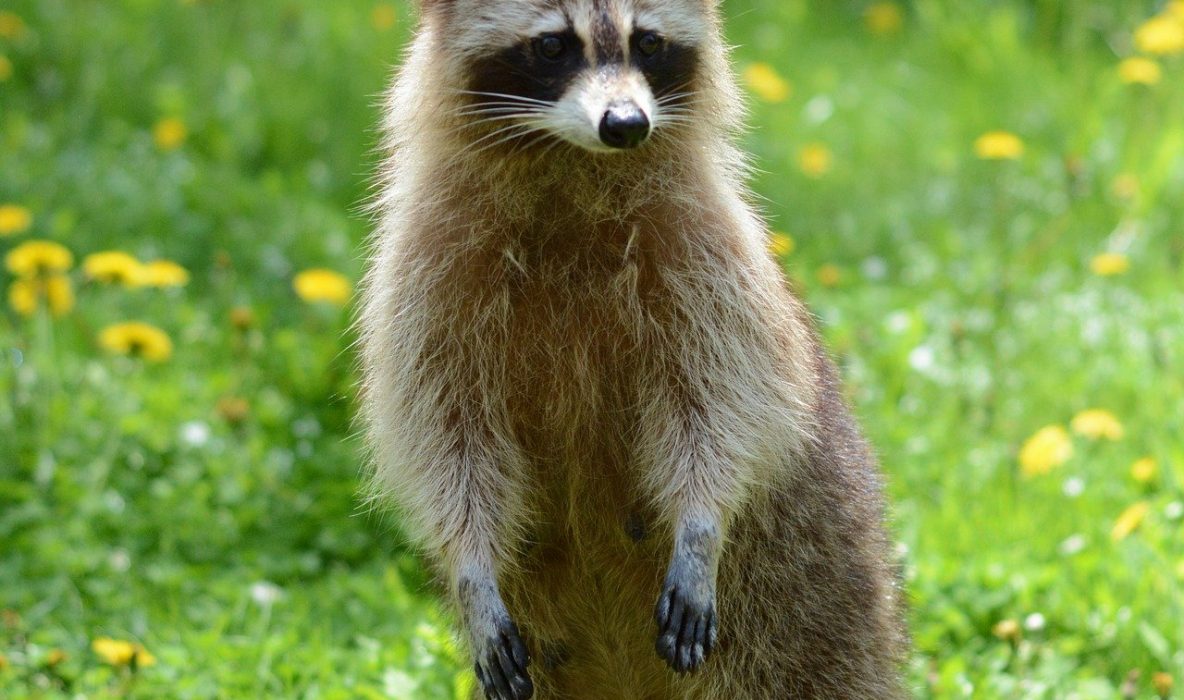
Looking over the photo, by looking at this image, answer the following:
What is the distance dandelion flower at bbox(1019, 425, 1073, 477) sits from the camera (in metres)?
4.48

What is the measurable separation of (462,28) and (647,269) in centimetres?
64

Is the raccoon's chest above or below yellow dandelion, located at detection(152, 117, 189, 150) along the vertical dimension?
above

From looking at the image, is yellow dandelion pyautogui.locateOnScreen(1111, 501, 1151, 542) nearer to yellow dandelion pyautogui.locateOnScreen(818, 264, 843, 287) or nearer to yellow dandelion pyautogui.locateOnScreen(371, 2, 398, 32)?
yellow dandelion pyautogui.locateOnScreen(818, 264, 843, 287)

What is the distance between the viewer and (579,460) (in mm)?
3393

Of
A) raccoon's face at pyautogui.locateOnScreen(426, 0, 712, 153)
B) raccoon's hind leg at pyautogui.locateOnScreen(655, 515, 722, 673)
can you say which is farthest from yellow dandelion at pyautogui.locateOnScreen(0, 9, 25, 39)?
raccoon's hind leg at pyautogui.locateOnScreen(655, 515, 722, 673)

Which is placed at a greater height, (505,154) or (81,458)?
(505,154)

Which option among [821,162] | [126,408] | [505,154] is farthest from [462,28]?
[821,162]

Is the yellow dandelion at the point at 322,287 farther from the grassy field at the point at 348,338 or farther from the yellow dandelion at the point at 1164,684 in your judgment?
the yellow dandelion at the point at 1164,684

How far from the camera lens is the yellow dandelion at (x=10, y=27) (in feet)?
22.2

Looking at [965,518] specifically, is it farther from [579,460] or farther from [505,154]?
[505,154]

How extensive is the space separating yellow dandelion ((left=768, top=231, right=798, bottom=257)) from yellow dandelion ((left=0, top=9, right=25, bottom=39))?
3.39m

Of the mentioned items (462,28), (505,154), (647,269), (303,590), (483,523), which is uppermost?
(462,28)

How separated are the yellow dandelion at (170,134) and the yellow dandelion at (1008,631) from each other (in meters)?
3.90

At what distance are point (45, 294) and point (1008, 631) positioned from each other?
3089mm
